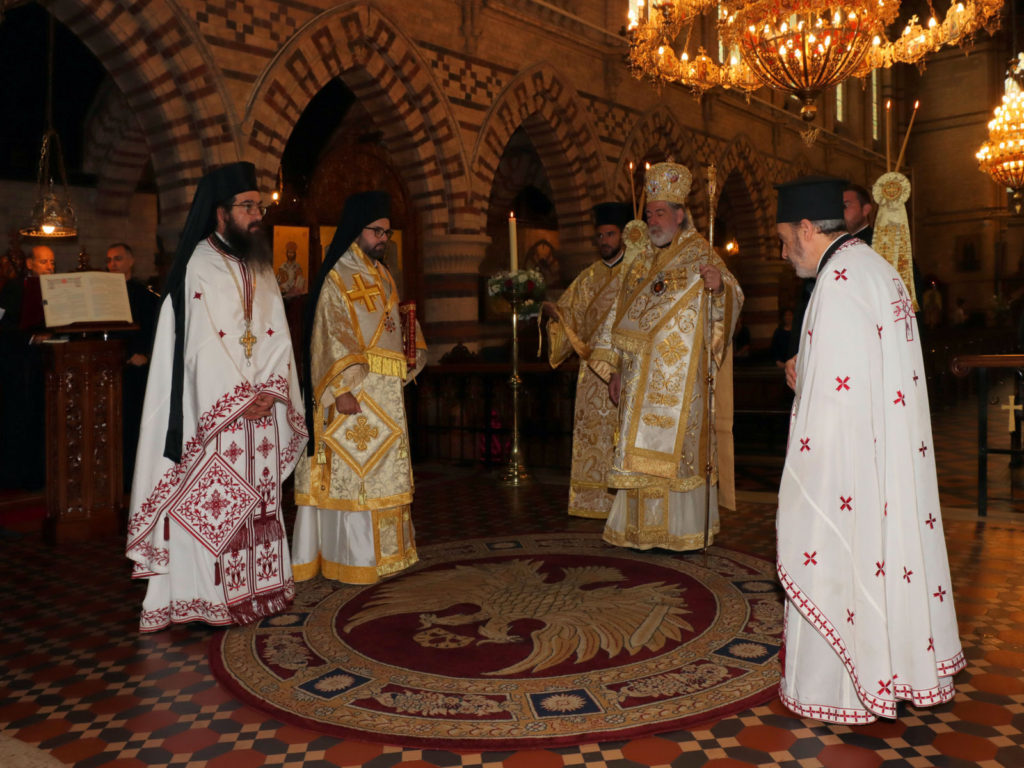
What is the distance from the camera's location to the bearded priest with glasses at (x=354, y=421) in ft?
14.4

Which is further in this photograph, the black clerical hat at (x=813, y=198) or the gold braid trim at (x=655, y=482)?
the gold braid trim at (x=655, y=482)

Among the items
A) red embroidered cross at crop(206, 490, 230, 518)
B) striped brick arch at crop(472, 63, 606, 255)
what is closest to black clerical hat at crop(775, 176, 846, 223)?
red embroidered cross at crop(206, 490, 230, 518)

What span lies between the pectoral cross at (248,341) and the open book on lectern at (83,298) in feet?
7.03

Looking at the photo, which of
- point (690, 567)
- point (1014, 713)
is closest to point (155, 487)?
point (690, 567)

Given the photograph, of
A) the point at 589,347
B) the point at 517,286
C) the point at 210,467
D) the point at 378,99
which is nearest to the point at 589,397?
the point at 589,347

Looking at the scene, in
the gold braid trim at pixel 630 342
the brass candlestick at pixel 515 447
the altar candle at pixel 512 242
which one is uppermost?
the altar candle at pixel 512 242

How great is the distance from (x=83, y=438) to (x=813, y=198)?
15.4ft

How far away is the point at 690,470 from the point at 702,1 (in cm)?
565

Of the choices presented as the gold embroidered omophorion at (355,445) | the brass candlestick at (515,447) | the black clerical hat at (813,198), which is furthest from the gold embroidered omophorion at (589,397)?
the black clerical hat at (813,198)

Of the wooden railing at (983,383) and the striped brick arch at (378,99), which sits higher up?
the striped brick arch at (378,99)

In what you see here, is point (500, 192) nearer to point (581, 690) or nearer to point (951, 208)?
point (581, 690)

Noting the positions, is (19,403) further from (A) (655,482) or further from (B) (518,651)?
(B) (518,651)

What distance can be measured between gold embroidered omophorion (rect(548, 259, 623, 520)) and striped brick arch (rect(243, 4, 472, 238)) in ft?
11.9

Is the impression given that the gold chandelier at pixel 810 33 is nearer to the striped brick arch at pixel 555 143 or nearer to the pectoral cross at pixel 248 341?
the striped brick arch at pixel 555 143
